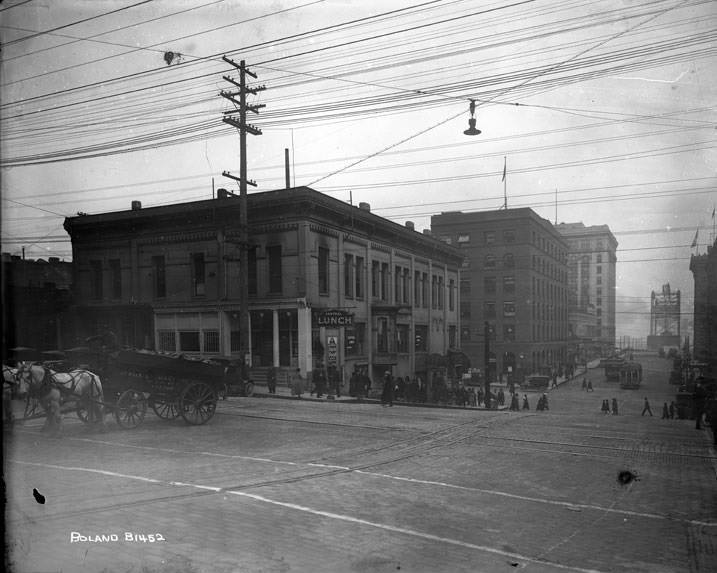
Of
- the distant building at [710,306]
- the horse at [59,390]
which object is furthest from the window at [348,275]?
the horse at [59,390]

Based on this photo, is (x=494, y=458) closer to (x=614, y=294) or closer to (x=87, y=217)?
(x=87, y=217)

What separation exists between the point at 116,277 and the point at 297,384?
7882 mm

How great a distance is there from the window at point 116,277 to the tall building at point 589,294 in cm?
5355

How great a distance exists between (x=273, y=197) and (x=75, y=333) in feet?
36.3

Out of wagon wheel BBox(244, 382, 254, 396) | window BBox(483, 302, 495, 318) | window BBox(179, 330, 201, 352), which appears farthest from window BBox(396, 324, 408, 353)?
window BBox(483, 302, 495, 318)

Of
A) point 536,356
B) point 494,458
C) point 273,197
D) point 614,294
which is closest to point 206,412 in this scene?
point 494,458

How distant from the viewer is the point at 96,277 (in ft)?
63.6

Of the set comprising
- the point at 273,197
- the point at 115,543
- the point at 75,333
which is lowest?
the point at 115,543

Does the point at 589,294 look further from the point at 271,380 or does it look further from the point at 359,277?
the point at 271,380

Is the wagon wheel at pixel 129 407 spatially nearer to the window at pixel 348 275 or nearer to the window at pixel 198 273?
the window at pixel 198 273

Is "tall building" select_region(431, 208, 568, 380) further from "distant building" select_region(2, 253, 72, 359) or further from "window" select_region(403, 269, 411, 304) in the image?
"distant building" select_region(2, 253, 72, 359)

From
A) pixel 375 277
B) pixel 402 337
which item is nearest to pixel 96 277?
pixel 375 277

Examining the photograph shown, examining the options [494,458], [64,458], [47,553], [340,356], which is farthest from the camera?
[340,356]

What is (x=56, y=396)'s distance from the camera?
11.4m
